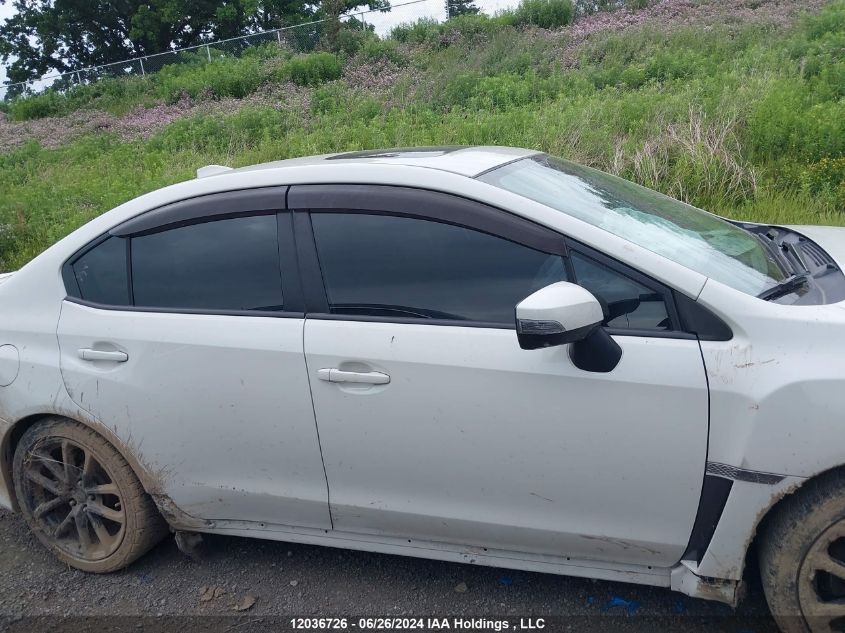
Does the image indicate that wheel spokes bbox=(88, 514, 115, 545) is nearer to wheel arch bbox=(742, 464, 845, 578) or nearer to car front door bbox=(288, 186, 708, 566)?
car front door bbox=(288, 186, 708, 566)

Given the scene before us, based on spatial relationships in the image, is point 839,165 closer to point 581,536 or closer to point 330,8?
point 581,536

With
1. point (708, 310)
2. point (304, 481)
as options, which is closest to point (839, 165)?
point (708, 310)

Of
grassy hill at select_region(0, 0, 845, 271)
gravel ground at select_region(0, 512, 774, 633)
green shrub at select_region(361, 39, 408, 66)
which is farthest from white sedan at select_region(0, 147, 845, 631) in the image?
green shrub at select_region(361, 39, 408, 66)

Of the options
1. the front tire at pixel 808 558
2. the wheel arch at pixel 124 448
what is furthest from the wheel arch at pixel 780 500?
the wheel arch at pixel 124 448

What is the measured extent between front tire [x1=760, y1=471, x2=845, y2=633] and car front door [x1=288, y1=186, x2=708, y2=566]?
0.27m

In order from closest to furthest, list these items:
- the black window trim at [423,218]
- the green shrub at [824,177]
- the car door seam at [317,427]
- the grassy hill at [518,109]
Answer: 1. the black window trim at [423,218]
2. the car door seam at [317,427]
3. the green shrub at [824,177]
4. the grassy hill at [518,109]

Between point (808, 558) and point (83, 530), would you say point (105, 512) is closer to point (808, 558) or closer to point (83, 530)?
point (83, 530)

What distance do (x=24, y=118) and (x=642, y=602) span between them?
23.1 meters

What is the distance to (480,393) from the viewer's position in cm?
250

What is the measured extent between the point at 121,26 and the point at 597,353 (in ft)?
129

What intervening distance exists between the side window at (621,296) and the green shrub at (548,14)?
16.6 metres

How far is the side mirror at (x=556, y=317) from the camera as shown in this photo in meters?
2.21

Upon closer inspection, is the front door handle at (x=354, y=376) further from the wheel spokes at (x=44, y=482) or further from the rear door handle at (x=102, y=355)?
the wheel spokes at (x=44, y=482)

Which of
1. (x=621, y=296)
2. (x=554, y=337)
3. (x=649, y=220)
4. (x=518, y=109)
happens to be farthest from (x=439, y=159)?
(x=518, y=109)
